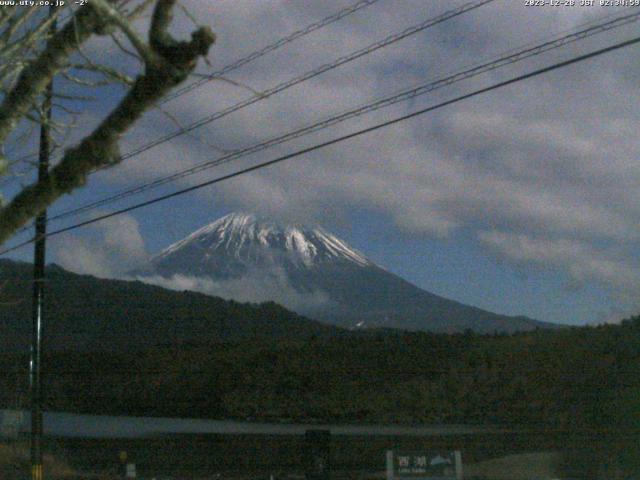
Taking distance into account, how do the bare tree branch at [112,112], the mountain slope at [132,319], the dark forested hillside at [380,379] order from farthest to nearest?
the mountain slope at [132,319]
the dark forested hillside at [380,379]
the bare tree branch at [112,112]

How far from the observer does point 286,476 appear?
2611 centimetres

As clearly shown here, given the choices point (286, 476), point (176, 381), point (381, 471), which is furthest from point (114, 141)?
point (176, 381)

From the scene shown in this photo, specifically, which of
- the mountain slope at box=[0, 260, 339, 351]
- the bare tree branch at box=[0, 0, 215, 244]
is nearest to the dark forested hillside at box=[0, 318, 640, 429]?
the mountain slope at box=[0, 260, 339, 351]

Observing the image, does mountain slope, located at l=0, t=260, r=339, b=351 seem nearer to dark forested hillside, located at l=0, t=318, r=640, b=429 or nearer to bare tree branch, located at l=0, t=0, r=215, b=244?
dark forested hillside, located at l=0, t=318, r=640, b=429

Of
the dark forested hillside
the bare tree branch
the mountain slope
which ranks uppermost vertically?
the mountain slope

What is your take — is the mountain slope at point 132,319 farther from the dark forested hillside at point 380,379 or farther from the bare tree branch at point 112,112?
the bare tree branch at point 112,112

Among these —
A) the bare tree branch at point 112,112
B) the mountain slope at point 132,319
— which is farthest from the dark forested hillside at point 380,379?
the bare tree branch at point 112,112

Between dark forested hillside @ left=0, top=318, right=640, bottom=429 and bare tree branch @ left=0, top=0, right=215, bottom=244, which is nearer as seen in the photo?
bare tree branch @ left=0, top=0, right=215, bottom=244

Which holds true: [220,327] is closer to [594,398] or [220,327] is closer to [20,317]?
[20,317]

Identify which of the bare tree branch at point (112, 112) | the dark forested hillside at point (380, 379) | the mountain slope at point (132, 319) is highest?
the mountain slope at point (132, 319)

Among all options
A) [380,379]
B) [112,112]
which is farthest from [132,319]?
[112,112]

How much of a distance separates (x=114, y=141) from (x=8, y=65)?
2.26 m

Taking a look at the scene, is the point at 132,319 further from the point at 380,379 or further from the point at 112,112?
the point at 112,112

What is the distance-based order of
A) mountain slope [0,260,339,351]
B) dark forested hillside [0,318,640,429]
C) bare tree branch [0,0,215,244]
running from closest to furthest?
bare tree branch [0,0,215,244]
dark forested hillside [0,318,640,429]
mountain slope [0,260,339,351]
